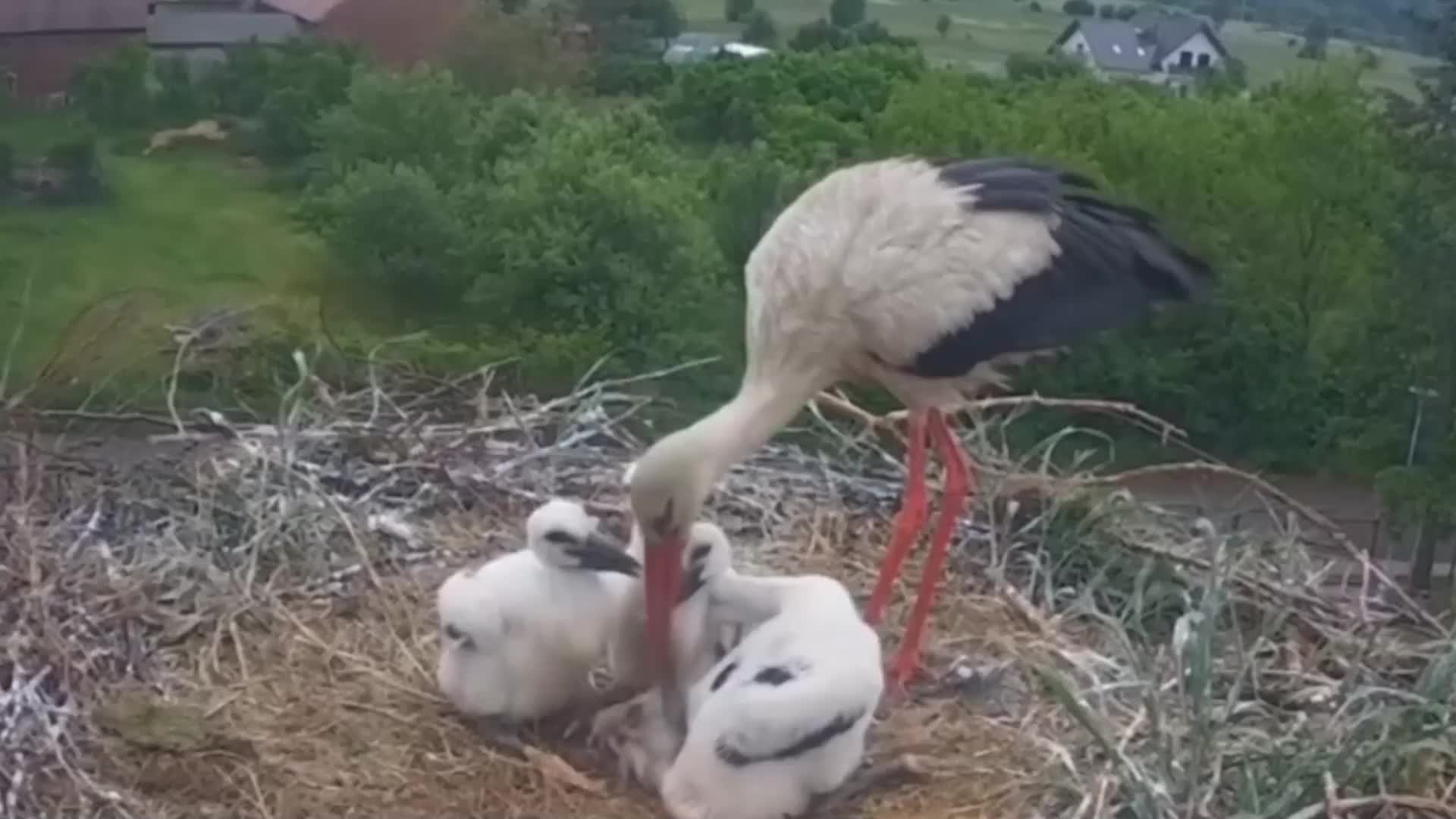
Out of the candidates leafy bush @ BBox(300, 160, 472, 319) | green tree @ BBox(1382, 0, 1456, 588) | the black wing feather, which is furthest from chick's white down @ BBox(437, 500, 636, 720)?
green tree @ BBox(1382, 0, 1456, 588)

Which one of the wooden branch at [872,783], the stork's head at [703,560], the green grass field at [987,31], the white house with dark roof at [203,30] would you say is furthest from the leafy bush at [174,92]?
the wooden branch at [872,783]

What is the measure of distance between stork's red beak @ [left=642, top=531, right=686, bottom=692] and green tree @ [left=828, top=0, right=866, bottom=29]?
3.27 ft

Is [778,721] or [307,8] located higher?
[307,8]

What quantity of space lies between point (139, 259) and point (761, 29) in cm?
87

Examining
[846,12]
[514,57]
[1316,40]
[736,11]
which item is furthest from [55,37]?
[1316,40]

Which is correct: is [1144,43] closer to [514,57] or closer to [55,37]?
[514,57]

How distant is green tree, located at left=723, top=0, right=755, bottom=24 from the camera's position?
2.47 m

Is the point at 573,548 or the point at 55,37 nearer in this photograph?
the point at 573,548

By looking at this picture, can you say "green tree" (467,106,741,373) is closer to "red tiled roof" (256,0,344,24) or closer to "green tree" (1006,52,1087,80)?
"red tiled roof" (256,0,344,24)

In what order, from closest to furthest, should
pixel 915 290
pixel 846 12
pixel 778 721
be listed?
pixel 778 721 → pixel 915 290 → pixel 846 12

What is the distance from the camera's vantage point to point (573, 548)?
1.78 m

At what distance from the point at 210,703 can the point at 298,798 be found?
0.60 feet

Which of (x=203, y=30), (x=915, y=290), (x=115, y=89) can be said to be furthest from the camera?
(x=203, y=30)

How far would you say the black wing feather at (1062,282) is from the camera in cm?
183
